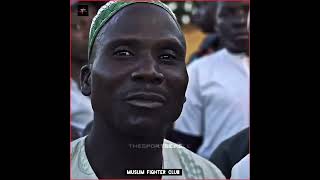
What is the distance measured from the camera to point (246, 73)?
3.06 meters

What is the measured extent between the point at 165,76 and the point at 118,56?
190 mm

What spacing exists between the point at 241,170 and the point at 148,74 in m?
0.63

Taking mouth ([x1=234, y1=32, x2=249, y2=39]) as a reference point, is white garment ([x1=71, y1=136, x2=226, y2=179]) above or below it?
below

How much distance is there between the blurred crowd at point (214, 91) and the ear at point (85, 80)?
0.09 meters

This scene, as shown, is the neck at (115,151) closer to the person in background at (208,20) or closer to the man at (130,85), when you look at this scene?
the man at (130,85)

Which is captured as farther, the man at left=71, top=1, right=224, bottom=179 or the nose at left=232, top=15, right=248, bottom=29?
the nose at left=232, top=15, right=248, bottom=29

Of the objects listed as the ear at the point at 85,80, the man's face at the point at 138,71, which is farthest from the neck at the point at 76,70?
the man's face at the point at 138,71

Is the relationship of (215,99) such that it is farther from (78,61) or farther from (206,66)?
(78,61)

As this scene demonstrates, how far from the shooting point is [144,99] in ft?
8.16

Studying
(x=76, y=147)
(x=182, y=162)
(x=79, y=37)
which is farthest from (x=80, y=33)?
(x=182, y=162)

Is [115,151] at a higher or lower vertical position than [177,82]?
lower

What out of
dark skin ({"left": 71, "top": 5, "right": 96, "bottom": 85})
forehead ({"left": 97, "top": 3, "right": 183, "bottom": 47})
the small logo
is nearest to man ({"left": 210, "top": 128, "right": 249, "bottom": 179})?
forehead ({"left": 97, "top": 3, "right": 183, "bottom": 47})

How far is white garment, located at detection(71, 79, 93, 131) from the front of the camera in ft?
9.48

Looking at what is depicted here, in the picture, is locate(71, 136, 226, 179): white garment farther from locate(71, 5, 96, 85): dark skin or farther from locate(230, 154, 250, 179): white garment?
locate(71, 5, 96, 85): dark skin
